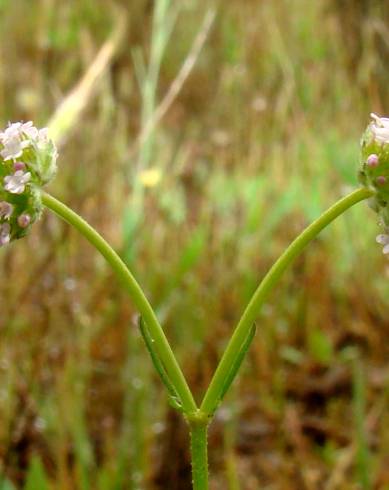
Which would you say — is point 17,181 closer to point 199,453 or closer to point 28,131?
point 28,131

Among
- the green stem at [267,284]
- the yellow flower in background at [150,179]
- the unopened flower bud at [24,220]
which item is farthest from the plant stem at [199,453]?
the yellow flower in background at [150,179]

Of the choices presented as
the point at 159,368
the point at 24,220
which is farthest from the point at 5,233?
the point at 159,368

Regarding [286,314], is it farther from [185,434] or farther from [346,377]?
[185,434]

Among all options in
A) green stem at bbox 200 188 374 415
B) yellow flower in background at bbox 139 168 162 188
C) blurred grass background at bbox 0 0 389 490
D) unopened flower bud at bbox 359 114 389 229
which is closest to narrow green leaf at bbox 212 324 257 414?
green stem at bbox 200 188 374 415

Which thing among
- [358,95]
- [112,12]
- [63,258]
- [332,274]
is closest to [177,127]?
[112,12]

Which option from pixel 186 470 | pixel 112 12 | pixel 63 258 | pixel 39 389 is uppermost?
pixel 112 12

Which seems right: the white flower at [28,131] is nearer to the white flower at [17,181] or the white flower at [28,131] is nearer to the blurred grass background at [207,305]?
the white flower at [17,181]

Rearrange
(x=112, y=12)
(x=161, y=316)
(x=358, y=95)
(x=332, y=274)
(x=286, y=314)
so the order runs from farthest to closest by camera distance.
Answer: (x=112, y=12) → (x=358, y=95) → (x=332, y=274) → (x=286, y=314) → (x=161, y=316)
